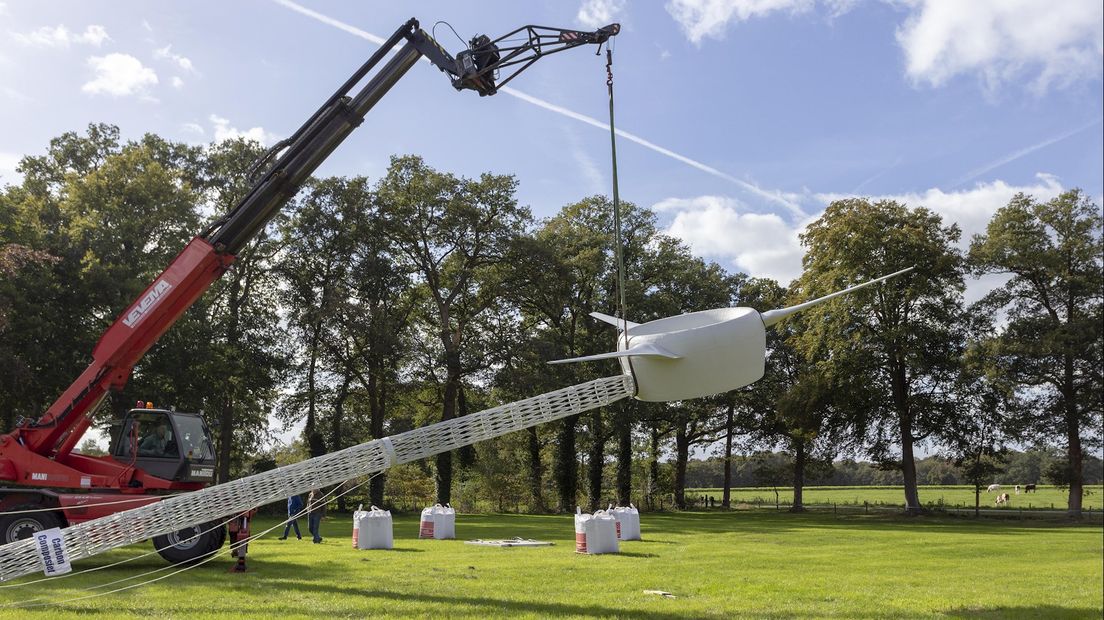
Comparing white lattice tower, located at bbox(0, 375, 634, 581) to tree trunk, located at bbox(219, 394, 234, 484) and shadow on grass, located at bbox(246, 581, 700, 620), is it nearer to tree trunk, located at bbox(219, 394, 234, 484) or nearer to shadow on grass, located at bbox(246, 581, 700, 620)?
shadow on grass, located at bbox(246, 581, 700, 620)

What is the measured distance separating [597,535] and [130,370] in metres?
9.43

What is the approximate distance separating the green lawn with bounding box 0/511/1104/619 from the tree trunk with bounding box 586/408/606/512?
2344 cm

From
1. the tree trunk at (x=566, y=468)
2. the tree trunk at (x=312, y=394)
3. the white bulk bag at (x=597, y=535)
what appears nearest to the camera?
the white bulk bag at (x=597, y=535)

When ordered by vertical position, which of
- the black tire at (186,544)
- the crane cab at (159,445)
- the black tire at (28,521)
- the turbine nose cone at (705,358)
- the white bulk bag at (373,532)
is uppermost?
the turbine nose cone at (705,358)

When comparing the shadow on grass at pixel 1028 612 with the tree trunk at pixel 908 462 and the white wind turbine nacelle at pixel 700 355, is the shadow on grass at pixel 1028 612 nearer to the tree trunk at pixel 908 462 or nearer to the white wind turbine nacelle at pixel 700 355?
the white wind turbine nacelle at pixel 700 355

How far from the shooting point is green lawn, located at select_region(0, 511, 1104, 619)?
988cm

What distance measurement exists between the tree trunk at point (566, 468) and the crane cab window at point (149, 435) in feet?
101

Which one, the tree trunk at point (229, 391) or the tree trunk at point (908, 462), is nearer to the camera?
the tree trunk at point (229, 391)

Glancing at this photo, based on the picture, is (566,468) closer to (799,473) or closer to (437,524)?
(799,473)

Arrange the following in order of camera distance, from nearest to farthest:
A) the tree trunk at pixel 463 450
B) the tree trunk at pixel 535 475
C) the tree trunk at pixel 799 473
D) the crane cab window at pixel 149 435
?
the crane cab window at pixel 149 435 → the tree trunk at pixel 463 450 → the tree trunk at pixel 535 475 → the tree trunk at pixel 799 473

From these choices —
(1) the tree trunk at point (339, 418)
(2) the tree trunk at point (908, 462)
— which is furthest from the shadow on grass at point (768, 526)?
(1) the tree trunk at point (339, 418)

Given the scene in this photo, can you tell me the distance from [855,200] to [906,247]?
365cm

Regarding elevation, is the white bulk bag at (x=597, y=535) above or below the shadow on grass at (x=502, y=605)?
below

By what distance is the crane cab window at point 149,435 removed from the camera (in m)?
15.0
